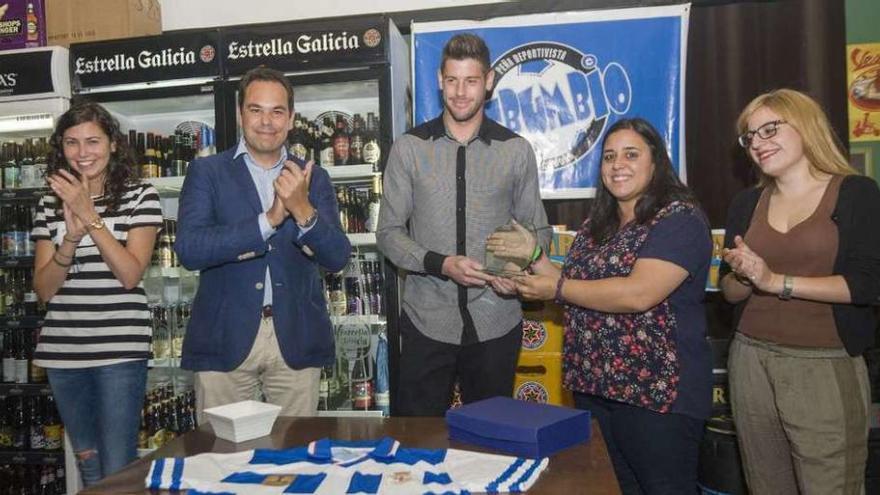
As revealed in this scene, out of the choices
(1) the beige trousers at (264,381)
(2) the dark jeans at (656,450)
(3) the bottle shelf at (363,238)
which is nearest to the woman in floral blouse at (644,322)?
(2) the dark jeans at (656,450)

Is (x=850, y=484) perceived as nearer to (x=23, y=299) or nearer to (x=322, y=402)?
(x=322, y=402)

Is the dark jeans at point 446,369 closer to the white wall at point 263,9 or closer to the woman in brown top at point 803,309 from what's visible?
the woman in brown top at point 803,309

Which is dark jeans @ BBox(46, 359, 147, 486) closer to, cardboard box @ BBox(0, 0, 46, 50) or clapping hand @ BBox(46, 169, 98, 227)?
clapping hand @ BBox(46, 169, 98, 227)

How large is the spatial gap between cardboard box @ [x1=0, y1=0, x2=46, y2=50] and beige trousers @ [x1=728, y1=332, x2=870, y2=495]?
12.1 ft

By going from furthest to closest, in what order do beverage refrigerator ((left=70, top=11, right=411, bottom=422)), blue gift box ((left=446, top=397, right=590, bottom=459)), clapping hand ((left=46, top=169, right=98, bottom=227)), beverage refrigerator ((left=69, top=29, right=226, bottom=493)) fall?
beverage refrigerator ((left=69, top=29, right=226, bottom=493)) → beverage refrigerator ((left=70, top=11, right=411, bottom=422)) → clapping hand ((left=46, top=169, right=98, bottom=227)) → blue gift box ((left=446, top=397, right=590, bottom=459))

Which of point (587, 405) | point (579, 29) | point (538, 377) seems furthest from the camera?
point (579, 29)

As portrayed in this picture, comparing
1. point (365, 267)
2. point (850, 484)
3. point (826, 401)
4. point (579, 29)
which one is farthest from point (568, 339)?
point (579, 29)

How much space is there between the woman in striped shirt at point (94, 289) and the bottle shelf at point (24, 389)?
113cm

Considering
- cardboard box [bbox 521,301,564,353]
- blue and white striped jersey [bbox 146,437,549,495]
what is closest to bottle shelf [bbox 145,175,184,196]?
cardboard box [bbox 521,301,564,353]

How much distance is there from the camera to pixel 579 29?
3.49m

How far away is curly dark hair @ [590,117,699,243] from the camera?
84.9 inches

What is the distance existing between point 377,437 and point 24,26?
328 centimetres

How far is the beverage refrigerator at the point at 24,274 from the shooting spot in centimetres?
341

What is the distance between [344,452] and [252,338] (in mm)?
882
